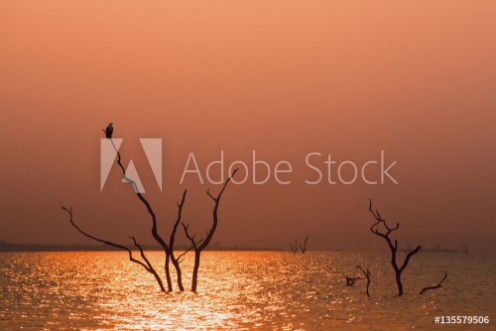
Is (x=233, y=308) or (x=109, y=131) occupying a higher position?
(x=109, y=131)

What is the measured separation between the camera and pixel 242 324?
24219 mm

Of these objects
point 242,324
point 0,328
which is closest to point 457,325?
point 242,324

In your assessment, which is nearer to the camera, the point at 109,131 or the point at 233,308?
the point at 109,131

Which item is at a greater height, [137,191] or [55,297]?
[137,191]

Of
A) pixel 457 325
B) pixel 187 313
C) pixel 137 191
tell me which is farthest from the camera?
pixel 137 191

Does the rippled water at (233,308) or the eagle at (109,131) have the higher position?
the eagle at (109,131)

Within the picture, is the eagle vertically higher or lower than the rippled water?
higher

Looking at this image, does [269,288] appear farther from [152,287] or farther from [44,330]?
[44,330]

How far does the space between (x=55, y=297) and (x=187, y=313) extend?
490 inches

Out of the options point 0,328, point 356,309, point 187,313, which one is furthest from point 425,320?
point 0,328

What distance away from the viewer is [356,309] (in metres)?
29.6

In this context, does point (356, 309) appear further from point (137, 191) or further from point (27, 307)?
point (27, 307)

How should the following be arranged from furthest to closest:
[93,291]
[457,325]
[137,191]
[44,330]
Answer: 1. [93,291]
2. [137,191]
3. [457,325]
4. [44,330]

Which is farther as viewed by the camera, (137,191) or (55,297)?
(55,297)
